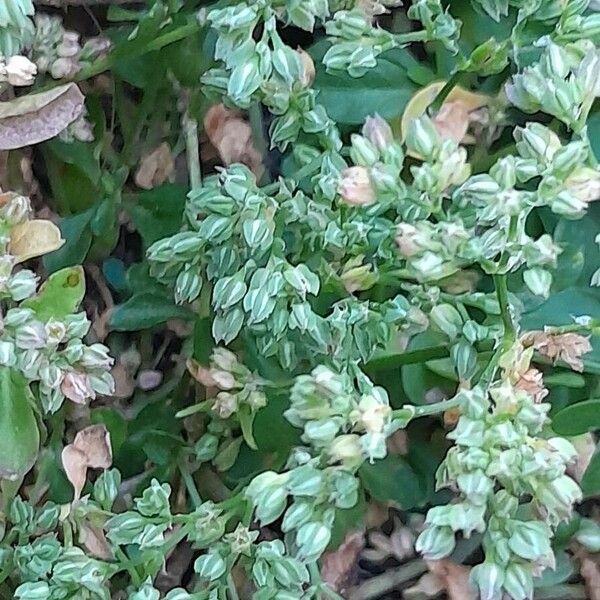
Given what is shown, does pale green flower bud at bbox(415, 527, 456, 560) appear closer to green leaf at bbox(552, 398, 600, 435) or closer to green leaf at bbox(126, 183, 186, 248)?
green leaf at bbox(552, 398, 600, 435)

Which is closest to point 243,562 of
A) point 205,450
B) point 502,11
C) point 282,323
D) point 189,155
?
point 205,450

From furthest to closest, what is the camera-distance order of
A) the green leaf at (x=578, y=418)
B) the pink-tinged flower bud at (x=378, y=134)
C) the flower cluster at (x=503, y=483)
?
the green leaf at (x=578, y=418), the pink-tinged flower bud at (x=378, y=134), the flower cluster at (x=503, y=483)

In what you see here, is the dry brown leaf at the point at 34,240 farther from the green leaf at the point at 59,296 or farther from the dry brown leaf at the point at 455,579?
the dry brown leaf at the point at 455,579

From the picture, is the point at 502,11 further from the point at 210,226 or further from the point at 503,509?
the point at 503,509

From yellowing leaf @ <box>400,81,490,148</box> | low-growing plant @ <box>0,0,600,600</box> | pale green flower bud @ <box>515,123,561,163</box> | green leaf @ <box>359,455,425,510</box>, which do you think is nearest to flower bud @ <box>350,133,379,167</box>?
low-growing plant @ <box>0,0,600,600</box>

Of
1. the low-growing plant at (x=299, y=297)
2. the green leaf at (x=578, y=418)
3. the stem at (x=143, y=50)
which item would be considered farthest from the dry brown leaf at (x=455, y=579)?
the stem at (x=143, y=50)

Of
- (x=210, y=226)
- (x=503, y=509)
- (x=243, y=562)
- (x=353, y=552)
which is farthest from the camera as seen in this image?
(x=353, y=552)

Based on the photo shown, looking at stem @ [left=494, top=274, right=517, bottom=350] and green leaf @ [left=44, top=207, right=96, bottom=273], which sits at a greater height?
stem @ [left=494, top=274, right=517, bottom=350]
